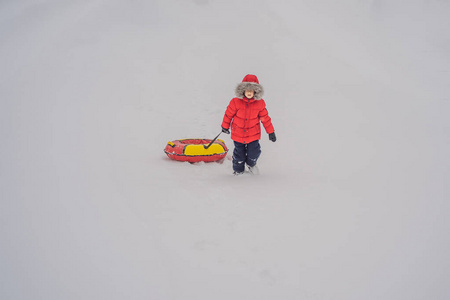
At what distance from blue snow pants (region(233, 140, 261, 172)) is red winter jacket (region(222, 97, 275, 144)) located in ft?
0.35

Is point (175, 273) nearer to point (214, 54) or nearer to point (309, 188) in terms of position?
point (309, 188)

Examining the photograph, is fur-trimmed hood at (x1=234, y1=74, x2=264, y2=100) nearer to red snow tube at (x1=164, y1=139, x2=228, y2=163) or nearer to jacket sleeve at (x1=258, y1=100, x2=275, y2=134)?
jacket sleeve at (x1=258, y1=100, x2=275, y2=134)

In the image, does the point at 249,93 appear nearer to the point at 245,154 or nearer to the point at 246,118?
the point at 246,118

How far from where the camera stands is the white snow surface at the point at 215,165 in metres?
2.34

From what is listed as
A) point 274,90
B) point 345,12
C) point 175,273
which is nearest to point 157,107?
point 274,90

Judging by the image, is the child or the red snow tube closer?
the child

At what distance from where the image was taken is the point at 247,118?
443 cm

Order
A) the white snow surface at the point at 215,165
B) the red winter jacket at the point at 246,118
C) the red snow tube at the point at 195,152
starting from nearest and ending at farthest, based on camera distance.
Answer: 1. the white snow surface at the point at 215,165
2. the red winter jacket at the point at 246,118
3. the red snow tube at the point at 195,152

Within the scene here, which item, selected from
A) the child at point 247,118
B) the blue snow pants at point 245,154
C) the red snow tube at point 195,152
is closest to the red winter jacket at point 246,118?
the child at point 247,118

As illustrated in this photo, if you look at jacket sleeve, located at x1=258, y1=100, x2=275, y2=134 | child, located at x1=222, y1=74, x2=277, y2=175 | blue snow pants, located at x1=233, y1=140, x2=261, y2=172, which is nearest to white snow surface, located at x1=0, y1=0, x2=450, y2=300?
→ blue snow pants, located at x1=233, y1=140, x2=261, y2=172

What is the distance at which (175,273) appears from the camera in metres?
2.33

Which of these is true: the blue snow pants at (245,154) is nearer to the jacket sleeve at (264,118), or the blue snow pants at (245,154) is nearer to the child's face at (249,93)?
the jacket sleeve at (264,118)

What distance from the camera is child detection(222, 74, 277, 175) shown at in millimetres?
4258

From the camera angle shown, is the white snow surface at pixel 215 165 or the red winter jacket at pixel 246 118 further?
the red winter jacket at pixel 246 118
